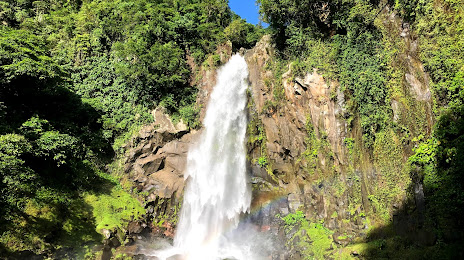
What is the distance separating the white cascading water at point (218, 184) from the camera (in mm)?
16609

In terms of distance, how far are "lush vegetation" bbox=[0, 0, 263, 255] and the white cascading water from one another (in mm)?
2450

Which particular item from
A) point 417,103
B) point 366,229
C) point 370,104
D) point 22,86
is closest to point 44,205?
point 22,86

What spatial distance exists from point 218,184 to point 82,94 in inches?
551

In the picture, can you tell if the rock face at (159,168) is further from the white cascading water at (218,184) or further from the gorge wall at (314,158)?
the white cascading water at (218,184)

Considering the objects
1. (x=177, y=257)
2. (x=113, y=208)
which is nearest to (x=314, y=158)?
(x=177, y=257)

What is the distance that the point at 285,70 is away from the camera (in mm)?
18203

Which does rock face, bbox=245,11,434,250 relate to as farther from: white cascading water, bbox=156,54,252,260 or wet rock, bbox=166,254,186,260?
wet rock, bbox=166,254,186,260

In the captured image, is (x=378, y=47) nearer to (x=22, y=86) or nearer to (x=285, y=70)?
(x=285, y=70)

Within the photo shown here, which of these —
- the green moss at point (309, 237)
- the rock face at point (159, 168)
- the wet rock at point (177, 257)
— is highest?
the rock face at point (159, 168)

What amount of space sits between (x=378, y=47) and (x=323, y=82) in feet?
10.6

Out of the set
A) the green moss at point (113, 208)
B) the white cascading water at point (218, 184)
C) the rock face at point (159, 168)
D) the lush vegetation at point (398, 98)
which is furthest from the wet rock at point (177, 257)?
the lush vegetation at point (398, 98)

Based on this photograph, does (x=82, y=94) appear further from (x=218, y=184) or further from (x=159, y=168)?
(x=218, y=184)

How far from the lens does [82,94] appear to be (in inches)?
891

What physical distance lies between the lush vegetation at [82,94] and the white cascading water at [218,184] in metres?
2.45
